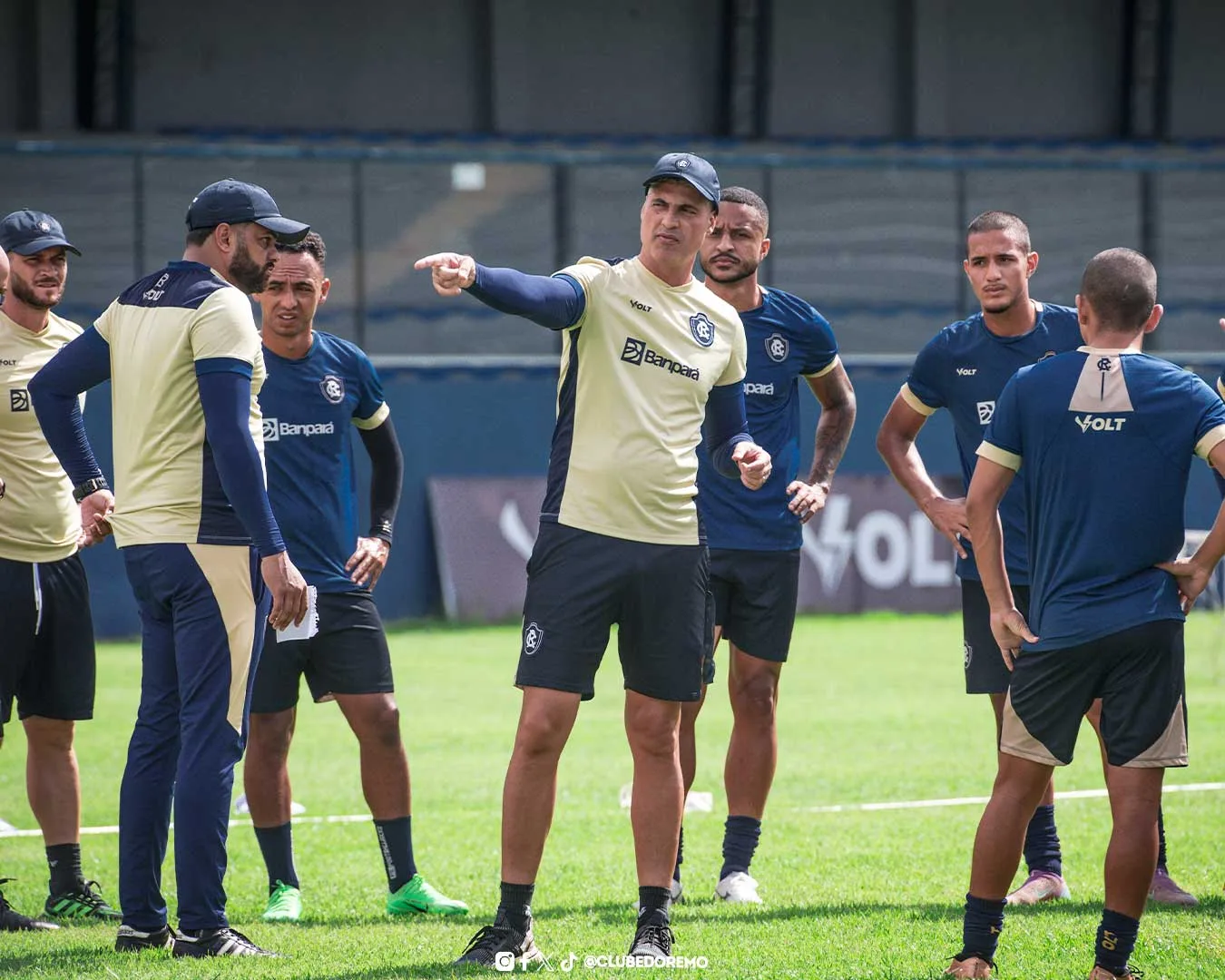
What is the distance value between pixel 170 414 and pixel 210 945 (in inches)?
67.3

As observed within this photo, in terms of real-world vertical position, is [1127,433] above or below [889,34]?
below

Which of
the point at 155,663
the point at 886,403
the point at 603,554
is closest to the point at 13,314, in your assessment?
the point at 155,663

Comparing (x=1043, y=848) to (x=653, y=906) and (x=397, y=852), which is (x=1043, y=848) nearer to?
(x=653, y=906)

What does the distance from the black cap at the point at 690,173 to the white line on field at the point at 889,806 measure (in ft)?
13.3

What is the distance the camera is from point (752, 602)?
23.4 ft

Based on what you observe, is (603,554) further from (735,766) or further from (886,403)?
(886,403)

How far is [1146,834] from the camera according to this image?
199 inches

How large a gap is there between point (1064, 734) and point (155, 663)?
2.92 meters

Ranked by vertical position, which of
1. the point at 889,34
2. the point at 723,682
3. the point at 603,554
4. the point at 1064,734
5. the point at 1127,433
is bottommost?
the point at 723,682

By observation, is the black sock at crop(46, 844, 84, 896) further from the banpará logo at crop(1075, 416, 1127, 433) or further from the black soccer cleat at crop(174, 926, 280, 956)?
the banpará logo at crop(1075, 416, 1127, 433)

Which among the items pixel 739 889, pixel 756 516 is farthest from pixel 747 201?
pixel 739 889

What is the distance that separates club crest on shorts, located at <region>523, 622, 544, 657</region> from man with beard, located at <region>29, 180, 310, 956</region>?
0.72m

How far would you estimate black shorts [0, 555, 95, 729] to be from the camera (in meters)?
6.62

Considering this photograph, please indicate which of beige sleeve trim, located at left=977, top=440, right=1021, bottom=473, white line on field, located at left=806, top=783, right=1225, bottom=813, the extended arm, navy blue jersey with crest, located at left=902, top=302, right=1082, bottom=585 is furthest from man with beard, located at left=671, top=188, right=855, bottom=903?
white line on field, located at left=806, top=783, right=1225, bottom=813
